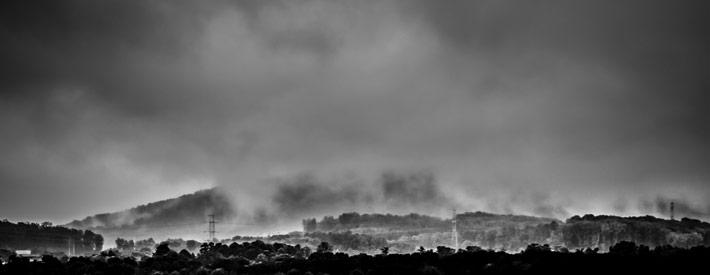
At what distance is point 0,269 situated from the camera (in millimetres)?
152500

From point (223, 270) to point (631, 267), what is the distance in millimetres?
81739

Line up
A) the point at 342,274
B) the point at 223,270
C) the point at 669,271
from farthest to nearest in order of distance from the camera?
the point at 223,270 → the point at 342,274 → the point at 669,271

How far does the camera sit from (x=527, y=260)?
449 ft

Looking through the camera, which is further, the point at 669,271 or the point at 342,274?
the point at 342,274

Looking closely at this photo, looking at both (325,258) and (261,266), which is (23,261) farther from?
(325,258)

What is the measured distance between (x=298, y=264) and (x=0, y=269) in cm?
5784

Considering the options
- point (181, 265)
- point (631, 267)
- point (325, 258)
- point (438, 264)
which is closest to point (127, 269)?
point (181, 265)

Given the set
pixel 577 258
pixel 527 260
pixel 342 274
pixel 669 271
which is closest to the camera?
pixel 669 271

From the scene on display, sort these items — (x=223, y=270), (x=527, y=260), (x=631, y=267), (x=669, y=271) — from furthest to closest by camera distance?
(x=223, y=270), (x=527, y=260), (x=631, y=267), (x=669, y=271)

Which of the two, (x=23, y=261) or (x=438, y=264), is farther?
(x=23, y=261)

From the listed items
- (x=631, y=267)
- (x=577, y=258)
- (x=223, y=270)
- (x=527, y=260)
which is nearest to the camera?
(x=631, y=267)

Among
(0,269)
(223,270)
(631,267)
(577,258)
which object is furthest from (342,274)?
(0,269)

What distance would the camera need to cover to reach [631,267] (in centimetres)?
11262

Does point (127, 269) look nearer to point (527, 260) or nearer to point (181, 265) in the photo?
point (181, 265)
